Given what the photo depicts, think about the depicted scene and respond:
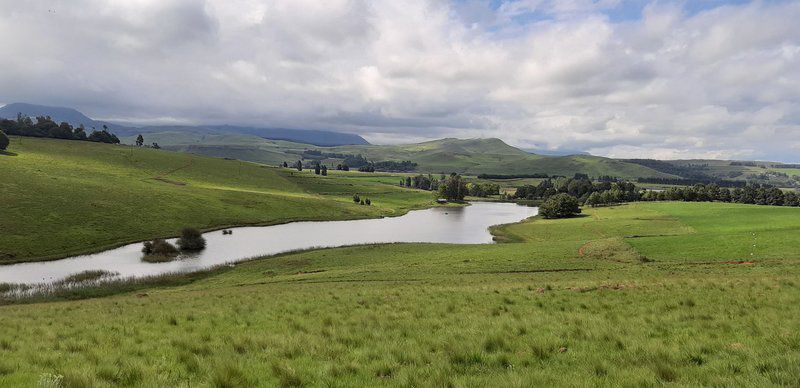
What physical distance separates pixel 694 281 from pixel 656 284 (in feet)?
8.93

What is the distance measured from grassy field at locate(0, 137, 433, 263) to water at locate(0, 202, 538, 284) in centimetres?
656

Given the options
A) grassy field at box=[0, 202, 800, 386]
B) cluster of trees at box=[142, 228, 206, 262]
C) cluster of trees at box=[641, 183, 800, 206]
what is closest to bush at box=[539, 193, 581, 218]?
cluster of trees at box=[641, 183, 800, 206]

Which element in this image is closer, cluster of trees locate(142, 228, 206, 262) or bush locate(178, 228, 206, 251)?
cluster of trees locate(142, 228, 206, 262)

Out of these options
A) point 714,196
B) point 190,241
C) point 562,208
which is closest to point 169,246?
point 190,241

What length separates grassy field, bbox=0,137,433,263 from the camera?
7595 cm

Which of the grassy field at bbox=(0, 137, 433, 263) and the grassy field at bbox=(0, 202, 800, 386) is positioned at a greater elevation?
the grassy field at bbox=(0, 202, 800, 386)

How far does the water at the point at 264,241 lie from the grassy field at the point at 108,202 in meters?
6.56

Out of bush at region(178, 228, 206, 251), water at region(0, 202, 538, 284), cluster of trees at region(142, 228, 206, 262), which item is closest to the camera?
water at region(0, 202, 538, 284)

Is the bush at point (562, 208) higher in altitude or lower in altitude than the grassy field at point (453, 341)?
lower

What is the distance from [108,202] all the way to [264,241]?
133 feet

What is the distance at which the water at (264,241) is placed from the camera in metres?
60.3

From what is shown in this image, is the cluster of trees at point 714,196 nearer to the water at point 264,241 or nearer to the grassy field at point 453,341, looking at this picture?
the water at point 264,241

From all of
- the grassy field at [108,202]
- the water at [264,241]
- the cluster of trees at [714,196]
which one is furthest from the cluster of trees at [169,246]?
the cluster of trees at [714,196]

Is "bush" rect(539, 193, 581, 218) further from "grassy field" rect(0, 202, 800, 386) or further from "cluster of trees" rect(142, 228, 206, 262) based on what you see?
"grassy field" rect(0, 202, 800, 386)
